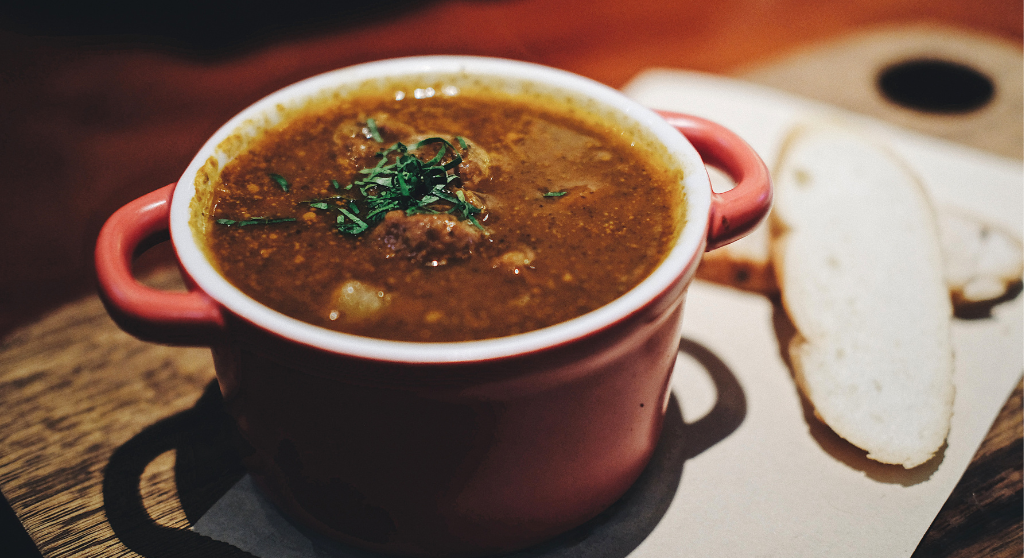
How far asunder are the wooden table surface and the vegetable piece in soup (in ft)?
1.93

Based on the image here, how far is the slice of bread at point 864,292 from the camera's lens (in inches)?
66.7

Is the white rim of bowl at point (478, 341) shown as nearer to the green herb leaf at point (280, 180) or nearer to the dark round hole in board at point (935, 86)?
→ the green herb leaf at point (280, 180)

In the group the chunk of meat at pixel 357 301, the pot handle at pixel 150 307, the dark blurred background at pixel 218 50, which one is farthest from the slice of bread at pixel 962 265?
the dark blurred background at pixel 218 50

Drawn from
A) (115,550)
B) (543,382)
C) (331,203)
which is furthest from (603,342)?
(115,550)

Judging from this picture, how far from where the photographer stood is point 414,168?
1.44m

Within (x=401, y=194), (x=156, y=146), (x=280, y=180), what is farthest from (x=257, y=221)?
(x=156, y=146)

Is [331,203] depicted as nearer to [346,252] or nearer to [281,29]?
[346,252]

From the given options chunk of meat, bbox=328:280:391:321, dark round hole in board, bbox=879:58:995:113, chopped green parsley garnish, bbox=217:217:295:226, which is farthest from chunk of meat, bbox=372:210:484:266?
dark round hole in board, bbox=879:58:995:113

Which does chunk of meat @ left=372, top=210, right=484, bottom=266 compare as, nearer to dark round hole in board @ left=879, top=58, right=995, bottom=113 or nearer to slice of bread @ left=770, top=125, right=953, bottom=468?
slice of bread @ left=770, top=125, right=953, bottom=468

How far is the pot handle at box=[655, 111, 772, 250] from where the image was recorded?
136cm

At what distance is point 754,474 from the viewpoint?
1.58 metres

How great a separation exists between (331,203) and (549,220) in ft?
1.51

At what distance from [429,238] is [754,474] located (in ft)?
3.05

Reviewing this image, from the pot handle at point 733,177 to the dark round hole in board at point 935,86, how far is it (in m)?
1.95
